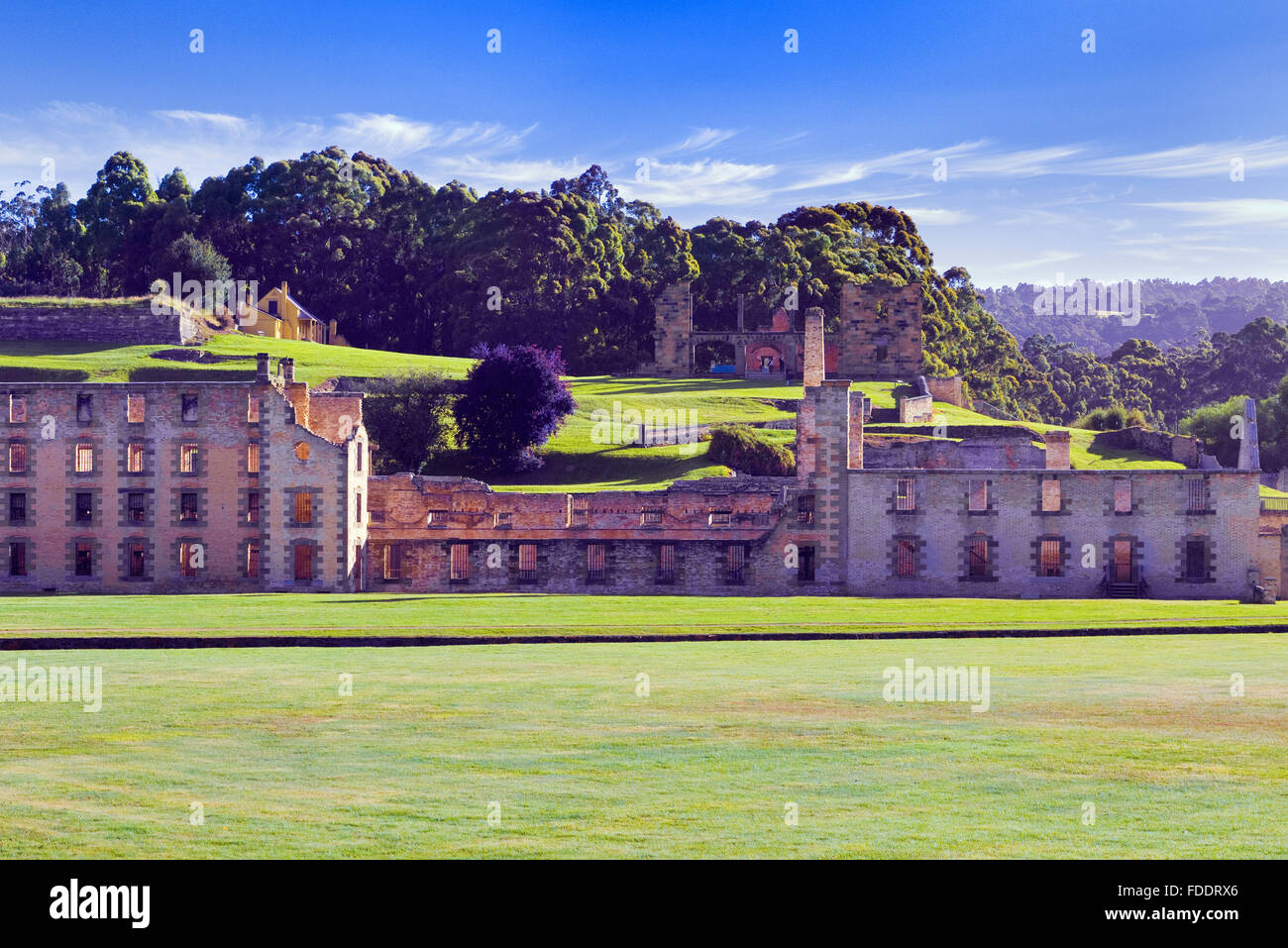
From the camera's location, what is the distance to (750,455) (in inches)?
2500

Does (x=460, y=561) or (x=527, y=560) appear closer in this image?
(x=527, y=560)

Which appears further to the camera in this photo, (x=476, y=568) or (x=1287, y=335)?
(x=1287, y=335)

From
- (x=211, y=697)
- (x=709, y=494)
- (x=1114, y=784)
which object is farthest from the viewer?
(x=709, y=494)

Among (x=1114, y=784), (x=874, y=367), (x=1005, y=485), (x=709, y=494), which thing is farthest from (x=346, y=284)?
(x=1114, y=784)

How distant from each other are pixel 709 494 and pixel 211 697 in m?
32.2

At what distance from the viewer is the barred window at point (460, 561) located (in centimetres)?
4859

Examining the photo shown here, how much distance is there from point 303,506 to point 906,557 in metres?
20.9

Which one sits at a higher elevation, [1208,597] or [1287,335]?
[1287,335]

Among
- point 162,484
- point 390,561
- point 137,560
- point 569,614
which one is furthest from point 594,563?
point 137,560

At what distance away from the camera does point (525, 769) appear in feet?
48.7

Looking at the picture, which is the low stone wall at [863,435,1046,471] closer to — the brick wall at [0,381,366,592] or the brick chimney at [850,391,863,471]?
the brick chimney at [850,391,863,471]

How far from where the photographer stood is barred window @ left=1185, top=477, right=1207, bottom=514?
47969mm
